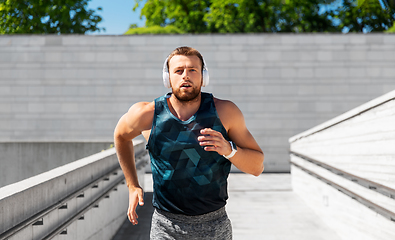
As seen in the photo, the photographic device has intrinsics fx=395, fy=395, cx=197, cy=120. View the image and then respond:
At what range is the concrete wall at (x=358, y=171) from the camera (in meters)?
3.56

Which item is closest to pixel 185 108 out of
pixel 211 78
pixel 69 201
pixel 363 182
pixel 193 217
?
pixel 193 217

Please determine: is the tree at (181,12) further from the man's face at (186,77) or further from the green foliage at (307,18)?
the man's face at (186,77)

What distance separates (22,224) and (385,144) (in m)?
3.04

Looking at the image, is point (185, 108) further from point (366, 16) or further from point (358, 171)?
point (366, 16)

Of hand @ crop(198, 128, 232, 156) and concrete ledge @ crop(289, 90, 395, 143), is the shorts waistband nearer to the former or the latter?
hand @ crop(198, 128, 232, 156)

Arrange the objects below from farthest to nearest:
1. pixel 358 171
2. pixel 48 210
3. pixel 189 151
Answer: pixel 358 171, pixel 48 210, pixel 189 151

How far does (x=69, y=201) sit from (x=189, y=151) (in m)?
1.75

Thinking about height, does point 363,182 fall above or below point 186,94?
below

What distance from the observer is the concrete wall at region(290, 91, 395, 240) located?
140 inches

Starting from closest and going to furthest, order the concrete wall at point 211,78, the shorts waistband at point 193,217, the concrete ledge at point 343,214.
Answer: the shorts waistband at point 193,217, the concrete ledge at point 343,214, the concrete wall at point 211,78

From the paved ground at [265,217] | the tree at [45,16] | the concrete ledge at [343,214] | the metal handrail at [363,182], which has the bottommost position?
the paved ground at [265,217]

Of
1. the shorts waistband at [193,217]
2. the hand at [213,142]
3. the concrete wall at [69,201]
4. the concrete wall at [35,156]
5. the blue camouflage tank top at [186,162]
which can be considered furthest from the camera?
the concrete wall at [35,156]

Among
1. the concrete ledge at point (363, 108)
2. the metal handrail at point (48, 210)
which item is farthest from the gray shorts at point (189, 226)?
the concrete ledge at point (363, 108)

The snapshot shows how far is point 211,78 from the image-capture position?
1156 centimetres
